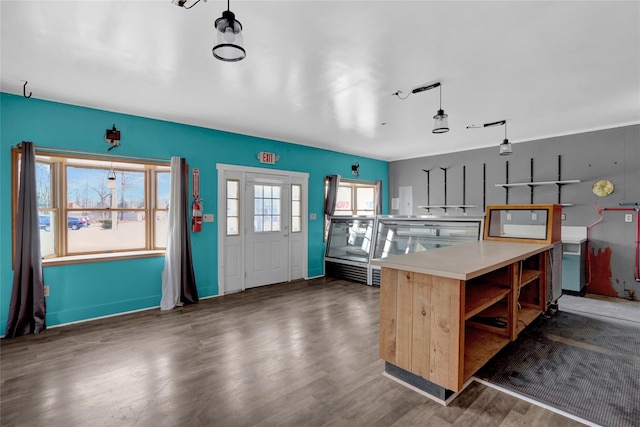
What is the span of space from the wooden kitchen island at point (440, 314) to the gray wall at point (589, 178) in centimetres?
312

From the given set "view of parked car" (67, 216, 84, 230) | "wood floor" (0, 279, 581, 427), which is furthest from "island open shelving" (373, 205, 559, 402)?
"view of parked car" (67, 216, 84, 230)

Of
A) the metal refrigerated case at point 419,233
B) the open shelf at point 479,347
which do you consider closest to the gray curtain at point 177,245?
the metal refrigerated case at point 419,233

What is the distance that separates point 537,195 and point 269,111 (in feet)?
15.5

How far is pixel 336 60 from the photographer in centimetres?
258

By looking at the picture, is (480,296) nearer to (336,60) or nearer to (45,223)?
(336,60)

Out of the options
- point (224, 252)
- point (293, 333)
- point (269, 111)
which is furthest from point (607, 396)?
point (224, 252)

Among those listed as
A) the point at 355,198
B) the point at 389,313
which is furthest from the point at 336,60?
the point at 355,198

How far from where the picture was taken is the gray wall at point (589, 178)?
15.0ft

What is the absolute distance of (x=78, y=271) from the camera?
3.67 meters

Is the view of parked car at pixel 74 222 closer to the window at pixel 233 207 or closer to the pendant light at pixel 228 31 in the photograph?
the window at pixel 233 207

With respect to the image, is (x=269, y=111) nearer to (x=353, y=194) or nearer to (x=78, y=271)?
(x=78, y=271)

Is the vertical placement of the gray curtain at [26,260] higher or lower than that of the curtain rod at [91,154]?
lower

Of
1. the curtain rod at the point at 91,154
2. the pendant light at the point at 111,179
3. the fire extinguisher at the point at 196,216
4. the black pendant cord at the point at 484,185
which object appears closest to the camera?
the curtain rod at the point at 91,154

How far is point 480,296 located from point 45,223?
15.6ft
